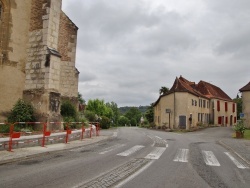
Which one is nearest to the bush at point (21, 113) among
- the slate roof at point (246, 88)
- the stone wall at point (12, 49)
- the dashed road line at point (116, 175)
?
the stone wall at point (12, 49)

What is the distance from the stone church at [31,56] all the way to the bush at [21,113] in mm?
387

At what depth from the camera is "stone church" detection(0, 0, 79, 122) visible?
16.3m

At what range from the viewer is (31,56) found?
17062mm

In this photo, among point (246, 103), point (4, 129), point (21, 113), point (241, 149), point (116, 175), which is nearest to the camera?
point (116, 175)

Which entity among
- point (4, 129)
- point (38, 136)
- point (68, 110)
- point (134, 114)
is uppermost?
point (134, 114)

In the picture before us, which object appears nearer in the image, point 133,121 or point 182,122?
point 182,122

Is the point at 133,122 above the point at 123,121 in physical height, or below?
below

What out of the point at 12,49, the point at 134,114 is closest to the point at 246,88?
the point at 12,49

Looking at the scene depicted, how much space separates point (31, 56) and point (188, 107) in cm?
3124

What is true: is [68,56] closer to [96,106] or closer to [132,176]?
[132,176]

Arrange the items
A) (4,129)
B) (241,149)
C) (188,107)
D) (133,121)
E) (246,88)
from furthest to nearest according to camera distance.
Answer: (133,121)
(188,107)
(246,88)
(241,149)
(4,129)

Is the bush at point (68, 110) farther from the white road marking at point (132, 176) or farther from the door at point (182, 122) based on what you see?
the door at point (182, 122)

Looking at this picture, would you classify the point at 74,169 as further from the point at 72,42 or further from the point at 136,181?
the point at 72,42

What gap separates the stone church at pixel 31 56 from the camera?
16328 millimetres
